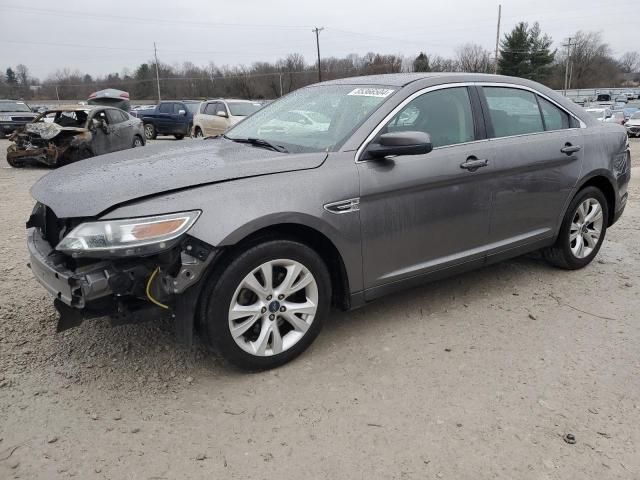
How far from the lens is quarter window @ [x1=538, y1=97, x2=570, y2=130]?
4344mm

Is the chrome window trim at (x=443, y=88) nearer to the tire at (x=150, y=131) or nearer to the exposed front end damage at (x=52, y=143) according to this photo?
the exposed front end damage at (x=52, y=143)

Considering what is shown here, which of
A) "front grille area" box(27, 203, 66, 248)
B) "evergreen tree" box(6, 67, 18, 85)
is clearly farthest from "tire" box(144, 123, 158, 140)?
"evergreen tree" box(6, 67, 18, 85)

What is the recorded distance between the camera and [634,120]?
2717 cm

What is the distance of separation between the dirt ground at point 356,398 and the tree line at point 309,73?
60.9 meters

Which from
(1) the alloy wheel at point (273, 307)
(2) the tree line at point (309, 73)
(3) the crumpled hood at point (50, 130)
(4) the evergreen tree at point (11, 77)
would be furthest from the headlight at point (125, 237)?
(4) the evergreen tree at point (11, 77)

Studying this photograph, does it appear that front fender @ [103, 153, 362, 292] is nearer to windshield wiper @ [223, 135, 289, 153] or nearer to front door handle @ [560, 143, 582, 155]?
windshield wiper @ [223, 135, 289, 153]

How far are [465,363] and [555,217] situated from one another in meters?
1.86

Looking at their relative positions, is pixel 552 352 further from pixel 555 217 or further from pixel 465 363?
pixel 555 217

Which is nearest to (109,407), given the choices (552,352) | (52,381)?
(52,381)

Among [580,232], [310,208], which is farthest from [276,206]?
[580,232]

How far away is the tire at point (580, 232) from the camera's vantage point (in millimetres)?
4508

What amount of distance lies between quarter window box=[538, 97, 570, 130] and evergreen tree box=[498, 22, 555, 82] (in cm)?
7349

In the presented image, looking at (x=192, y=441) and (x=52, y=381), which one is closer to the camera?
(x=192, y=441)

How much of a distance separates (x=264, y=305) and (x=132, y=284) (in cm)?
71
